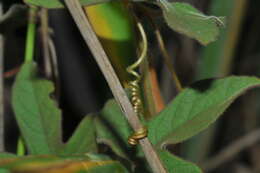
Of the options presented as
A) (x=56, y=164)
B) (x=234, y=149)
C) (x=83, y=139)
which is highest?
(x=56, y=164)

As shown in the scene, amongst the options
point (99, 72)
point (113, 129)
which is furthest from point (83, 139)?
point (99, 72)

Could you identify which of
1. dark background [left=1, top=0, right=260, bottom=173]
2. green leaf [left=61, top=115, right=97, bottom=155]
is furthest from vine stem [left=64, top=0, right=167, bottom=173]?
dark background [left=1, top=0, right=260, bottom=173]

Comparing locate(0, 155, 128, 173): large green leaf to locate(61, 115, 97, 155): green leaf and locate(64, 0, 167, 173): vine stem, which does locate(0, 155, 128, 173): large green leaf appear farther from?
locate(61, 115, 97, 155): green leaf

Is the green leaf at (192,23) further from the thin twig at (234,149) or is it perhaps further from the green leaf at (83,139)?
the thin twig at (234,149)

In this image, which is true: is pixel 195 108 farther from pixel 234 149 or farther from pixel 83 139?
pixel 234 149

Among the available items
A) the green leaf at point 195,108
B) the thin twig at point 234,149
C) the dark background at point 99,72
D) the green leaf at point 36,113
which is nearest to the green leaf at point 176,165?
the green leaf at point 195,108

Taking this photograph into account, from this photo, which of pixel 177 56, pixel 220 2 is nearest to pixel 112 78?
pixel 220 2

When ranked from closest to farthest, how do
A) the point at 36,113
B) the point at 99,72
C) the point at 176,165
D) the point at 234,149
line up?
1. the point at 176,165
2. the point at 36,113
3. the point at 99,72
4. the point at 234,149
